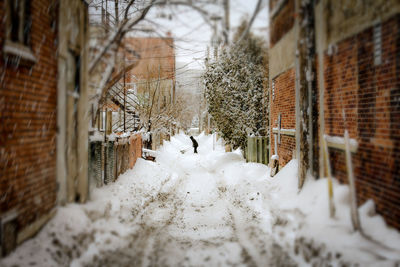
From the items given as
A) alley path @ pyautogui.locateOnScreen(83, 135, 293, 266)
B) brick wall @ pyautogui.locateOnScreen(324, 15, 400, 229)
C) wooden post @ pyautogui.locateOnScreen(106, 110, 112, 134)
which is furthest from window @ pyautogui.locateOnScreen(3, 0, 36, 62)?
brick wall @ pyautogui.locateOnScreen(324, 15, 400, 229)

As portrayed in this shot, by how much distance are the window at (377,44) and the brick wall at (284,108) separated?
457 centimetres

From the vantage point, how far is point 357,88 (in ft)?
17.3

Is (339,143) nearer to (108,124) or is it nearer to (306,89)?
(306,89)

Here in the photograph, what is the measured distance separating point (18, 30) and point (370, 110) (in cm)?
550

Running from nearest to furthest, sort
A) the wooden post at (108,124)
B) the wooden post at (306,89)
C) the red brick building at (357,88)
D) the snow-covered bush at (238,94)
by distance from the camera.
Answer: the red brick building at (357,88), the wooden post at (306,89), the wooden post at (108,124), the snow-covered bush at (238,94)

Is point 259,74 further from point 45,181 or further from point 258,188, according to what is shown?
point 45,181

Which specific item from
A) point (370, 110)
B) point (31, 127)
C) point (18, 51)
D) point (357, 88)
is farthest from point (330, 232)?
point (18, 51)

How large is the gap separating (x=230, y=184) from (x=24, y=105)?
8.01 m

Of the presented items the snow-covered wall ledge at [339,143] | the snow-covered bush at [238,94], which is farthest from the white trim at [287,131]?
the snow-covered bush at [238,94]

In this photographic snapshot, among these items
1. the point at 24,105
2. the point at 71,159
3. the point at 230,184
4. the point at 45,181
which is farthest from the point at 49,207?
the point at 230,184

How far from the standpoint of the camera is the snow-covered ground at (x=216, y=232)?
13.6 ft

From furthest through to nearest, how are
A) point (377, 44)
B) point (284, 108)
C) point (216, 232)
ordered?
point (284, 108) → point (216, 232) → point (377, 44)

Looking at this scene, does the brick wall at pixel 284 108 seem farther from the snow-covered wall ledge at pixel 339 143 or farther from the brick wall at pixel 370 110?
the brick wall at pixel 370 110

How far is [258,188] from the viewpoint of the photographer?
366 inches
